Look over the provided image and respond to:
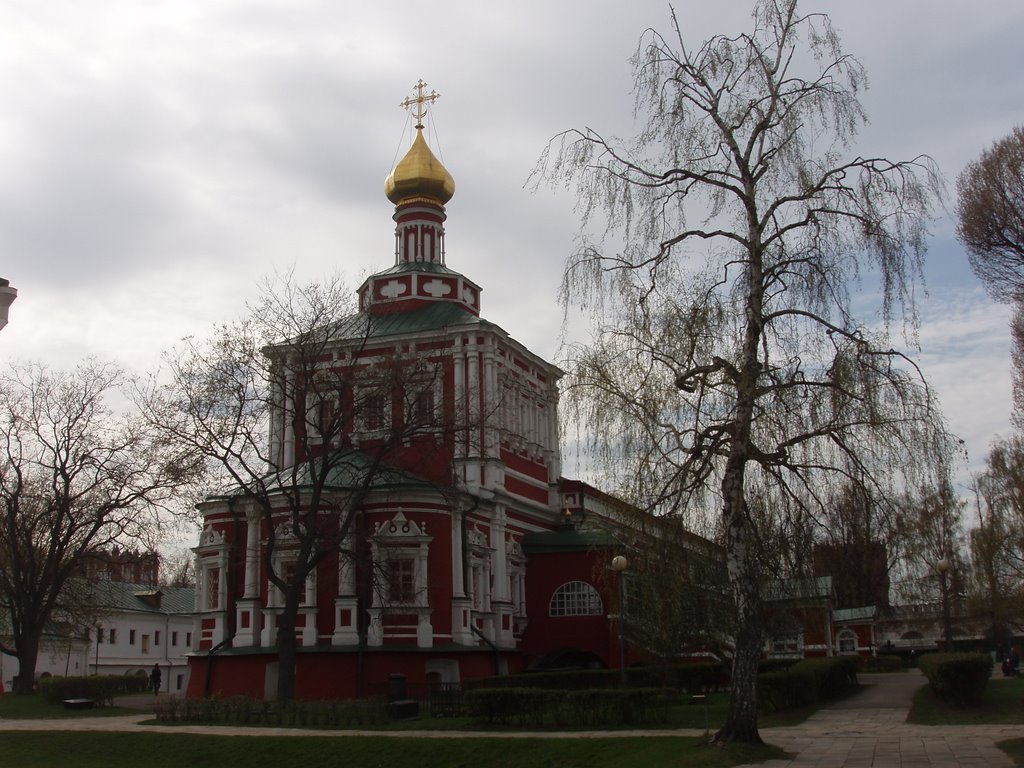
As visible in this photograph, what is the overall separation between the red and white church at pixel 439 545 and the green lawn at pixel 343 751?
687 centimetres

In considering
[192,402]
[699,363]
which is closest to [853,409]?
[699,363]

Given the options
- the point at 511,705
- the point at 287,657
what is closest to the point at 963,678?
the point at 511,705

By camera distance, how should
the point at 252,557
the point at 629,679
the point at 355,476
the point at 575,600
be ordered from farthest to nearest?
the point at 575,600 → the point at 252,557 → the point at 355,476 → the point at 629,679

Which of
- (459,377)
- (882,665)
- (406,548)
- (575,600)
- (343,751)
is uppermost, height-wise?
(459,377)

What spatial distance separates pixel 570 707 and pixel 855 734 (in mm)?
4796

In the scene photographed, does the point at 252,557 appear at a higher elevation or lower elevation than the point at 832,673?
higher

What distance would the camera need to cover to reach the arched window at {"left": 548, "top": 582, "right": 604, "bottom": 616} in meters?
32.4

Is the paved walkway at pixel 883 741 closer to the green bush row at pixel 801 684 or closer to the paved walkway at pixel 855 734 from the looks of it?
the paved walkway at pixel 855 734

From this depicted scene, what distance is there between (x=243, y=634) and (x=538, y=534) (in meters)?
10.1

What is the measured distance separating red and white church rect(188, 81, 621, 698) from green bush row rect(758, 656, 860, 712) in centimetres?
467

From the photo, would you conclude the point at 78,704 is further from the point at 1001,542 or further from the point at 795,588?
the point at 1001,542

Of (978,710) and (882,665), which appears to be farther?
(882,665)

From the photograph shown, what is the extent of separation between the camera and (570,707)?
59.9ft

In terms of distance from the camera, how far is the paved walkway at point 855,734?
42.2ft
